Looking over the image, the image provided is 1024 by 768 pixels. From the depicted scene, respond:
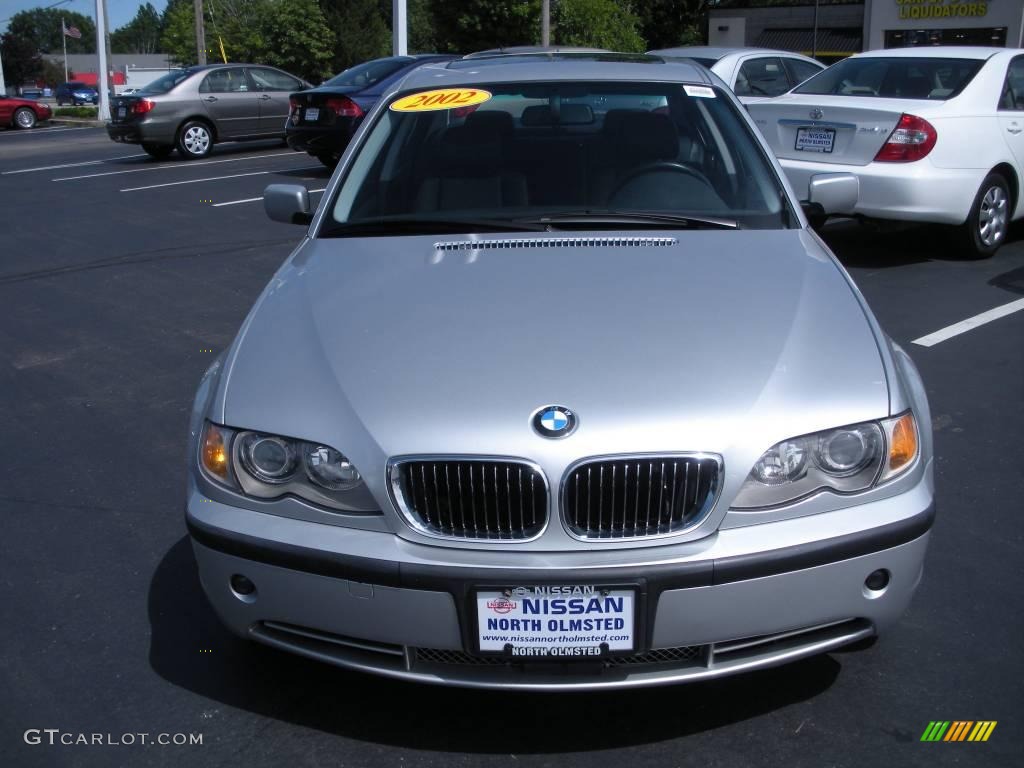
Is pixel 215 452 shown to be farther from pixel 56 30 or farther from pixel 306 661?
pixel 56 30

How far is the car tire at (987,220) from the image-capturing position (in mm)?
7887

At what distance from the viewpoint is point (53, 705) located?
286 centimetres

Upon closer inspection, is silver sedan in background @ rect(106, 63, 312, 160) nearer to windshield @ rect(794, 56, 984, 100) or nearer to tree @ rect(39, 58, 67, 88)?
windshield @ rect(794, 56, 984, 100)

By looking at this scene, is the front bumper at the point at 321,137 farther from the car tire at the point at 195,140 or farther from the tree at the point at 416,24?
the tree at the point at 416,24

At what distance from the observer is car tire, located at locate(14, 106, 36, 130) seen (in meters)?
29.5

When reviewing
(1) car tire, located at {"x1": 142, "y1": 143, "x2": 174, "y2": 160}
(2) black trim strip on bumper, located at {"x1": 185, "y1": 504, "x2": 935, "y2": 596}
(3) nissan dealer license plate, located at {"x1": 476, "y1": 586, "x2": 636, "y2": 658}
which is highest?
(1) car tire, located at {"x1": 142, "y1": 143, "x2": 174, "y2": 160}

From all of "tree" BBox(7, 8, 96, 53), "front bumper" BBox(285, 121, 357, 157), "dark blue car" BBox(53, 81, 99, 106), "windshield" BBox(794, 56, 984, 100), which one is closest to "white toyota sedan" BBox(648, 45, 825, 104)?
"windshield" BBox(794, 56, 984, 100)

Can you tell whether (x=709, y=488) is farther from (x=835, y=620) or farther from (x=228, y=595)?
(x=228, y=595)

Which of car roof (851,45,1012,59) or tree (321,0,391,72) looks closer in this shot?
car roof (851,45,1012,59)

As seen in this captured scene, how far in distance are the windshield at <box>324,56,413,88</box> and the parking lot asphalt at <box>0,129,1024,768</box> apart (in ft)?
28.7

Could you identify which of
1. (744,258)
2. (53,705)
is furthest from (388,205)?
(53,705)

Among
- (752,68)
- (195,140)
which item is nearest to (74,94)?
(195,140)

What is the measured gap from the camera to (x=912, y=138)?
7.50 metres

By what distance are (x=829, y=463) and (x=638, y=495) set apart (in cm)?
48
